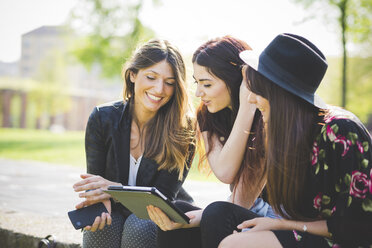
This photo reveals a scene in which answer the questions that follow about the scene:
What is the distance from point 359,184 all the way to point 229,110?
1349 millimetres

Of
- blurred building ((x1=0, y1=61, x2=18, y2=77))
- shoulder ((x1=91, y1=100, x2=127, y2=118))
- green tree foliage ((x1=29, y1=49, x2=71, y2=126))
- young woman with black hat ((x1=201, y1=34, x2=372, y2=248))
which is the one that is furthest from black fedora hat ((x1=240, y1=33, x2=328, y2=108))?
green tree foliage ((x1=29, y1=49, x2=71, y2=126))

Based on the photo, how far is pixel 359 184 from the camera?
1.65 meters

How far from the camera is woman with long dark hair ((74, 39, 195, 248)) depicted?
2.99m

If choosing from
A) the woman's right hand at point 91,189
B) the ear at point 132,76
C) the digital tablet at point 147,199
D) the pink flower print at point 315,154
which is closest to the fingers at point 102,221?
the woman's right hand at point 91,189

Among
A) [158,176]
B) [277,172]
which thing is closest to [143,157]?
[158,176]

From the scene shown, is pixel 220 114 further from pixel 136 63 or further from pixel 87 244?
pixel 87 244

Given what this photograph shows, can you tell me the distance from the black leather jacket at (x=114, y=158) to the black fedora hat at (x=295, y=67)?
128cm

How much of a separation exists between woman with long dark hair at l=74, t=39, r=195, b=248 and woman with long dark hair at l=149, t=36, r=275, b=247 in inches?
8.3

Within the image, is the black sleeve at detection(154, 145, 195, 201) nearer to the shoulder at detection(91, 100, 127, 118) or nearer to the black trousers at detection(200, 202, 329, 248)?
the shoulder at detection(91, 100, 127, 118)

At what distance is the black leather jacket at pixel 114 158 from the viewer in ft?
9.78

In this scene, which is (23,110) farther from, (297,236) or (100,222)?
(297,236)

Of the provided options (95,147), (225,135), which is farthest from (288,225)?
(95,147)

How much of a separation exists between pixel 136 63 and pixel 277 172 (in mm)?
1619

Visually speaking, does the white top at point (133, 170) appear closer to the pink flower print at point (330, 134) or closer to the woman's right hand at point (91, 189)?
the woman's right hand at point (91, 189)
